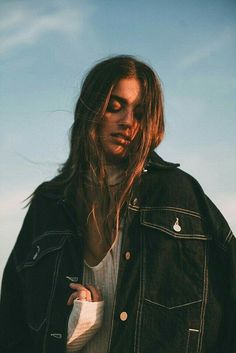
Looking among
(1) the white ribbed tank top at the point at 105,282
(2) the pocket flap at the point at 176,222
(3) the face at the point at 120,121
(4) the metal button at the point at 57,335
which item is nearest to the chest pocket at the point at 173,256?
(2) the pocket flap at the point at 176,222

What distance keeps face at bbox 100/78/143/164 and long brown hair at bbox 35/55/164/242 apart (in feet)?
0.13

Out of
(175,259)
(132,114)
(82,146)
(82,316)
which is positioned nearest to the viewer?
(82,316)

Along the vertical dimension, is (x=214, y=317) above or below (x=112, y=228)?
below

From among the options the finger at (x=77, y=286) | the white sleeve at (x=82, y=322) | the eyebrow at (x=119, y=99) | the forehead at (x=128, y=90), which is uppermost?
the forehead at (x=128, y=90)

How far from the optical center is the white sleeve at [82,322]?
10.3 ft

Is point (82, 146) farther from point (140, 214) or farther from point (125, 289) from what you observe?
point (125, 289)

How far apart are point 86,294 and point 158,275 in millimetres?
466

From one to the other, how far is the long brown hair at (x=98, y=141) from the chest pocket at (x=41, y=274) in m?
0.31

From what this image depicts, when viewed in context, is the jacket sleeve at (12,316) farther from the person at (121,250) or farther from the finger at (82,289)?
the finger at (82,289)

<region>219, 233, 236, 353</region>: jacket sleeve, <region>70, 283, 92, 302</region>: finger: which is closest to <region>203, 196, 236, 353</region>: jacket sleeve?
<region>219, 233, 236, 353</region>: jacket sleeve

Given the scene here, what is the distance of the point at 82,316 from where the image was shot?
3.13m

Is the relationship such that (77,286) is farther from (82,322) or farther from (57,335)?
(57,335)

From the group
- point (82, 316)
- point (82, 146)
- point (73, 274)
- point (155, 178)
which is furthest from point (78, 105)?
point (82, 316)

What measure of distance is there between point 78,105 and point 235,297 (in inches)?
71.6
